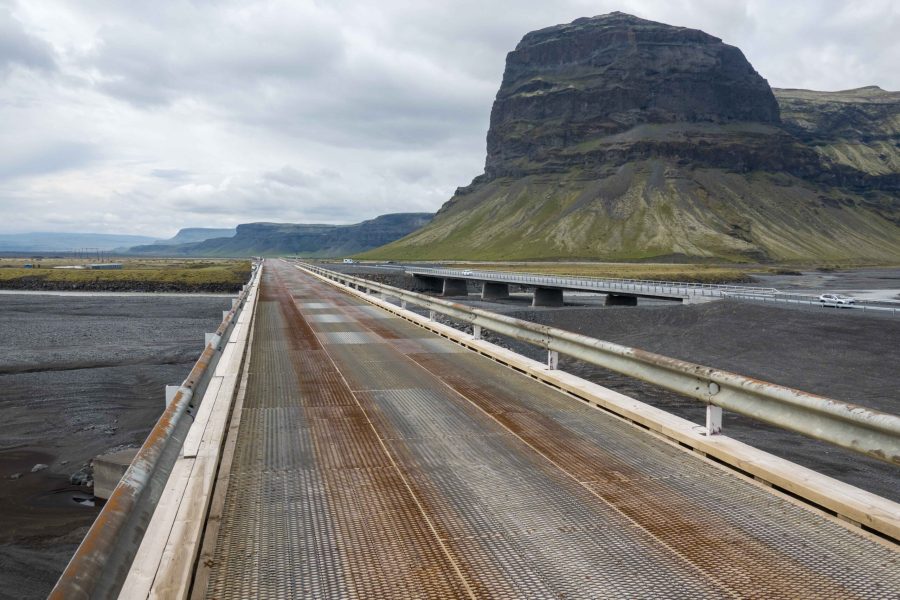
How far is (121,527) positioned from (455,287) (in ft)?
245

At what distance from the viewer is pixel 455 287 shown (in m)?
77.9

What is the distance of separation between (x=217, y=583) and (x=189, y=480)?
1632mm

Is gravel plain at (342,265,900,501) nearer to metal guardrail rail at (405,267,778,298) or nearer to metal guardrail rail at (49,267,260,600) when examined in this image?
metal guardrail rail at (405,267,778,298)

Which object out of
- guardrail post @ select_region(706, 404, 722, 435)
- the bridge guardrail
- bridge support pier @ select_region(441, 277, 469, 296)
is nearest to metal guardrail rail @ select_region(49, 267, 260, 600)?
guardrail post @ select_region(706, 404, 722, 435)

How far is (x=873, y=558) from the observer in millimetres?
4090

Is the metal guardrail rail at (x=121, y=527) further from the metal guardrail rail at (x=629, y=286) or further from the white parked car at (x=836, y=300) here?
the metal guardrail rail at (x=629, y=286)

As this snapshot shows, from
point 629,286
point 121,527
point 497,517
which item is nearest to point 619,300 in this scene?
point 629,286

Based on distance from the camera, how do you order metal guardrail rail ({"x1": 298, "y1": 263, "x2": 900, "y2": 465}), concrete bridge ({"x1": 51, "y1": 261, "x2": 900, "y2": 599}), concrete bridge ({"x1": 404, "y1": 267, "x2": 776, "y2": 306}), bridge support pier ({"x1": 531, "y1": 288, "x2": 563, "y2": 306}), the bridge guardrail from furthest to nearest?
bridge support pier ({"x1": 531, "y1": 288, "x2": 563, "y2": 306}), concrete bridge ({"x1": 404, "y1": 267, "x2": 776, "y2": 306}), the bridge guardrail, metal guardrail rail ({"x1": 298, "y1": 263, "x2": 900, "y2": 465}), concrete bridge ({"x1": 51, "y1": 261, "x2": 900, "y2": 599})

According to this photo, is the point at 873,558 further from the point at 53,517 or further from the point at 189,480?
the point at 53,517

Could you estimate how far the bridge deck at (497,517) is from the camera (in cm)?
384

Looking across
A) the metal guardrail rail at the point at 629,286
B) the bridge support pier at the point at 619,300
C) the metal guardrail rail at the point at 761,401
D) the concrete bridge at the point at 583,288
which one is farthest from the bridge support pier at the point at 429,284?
the metal guardrail rail at the point at 761,401

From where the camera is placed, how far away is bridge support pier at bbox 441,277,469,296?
7706 cm

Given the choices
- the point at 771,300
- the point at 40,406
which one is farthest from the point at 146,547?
the point at 771,300

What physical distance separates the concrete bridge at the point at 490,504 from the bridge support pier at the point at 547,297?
53.2m
